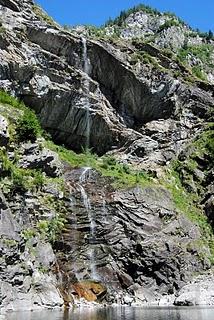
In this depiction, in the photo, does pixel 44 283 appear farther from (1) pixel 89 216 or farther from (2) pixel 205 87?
(2) pixel 205 87

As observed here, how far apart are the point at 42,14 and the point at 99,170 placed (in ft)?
67.6

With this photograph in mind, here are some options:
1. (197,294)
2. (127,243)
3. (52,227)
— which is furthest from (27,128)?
(197,294)

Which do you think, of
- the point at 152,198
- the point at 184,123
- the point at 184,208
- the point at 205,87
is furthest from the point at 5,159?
the point at 205,87

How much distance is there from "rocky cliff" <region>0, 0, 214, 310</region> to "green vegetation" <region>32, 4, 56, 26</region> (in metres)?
0.43

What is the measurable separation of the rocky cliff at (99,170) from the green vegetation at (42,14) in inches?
16.9

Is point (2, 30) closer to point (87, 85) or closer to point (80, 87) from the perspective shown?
point (80, 87)

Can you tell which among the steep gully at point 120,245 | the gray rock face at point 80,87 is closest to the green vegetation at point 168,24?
the gray rock face at point 80,87

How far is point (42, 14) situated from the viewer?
183 ft

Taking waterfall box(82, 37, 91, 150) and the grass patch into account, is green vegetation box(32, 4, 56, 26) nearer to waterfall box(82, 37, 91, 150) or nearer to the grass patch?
waterfall box(82, 37, 91, 150)

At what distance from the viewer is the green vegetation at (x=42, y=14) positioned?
54.5 meters

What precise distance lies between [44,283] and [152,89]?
30661mm

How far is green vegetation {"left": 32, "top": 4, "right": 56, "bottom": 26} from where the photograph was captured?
54.5m

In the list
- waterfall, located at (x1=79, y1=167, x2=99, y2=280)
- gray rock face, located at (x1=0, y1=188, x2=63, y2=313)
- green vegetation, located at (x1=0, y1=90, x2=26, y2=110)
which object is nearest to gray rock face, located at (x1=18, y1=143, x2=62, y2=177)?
waterfall, located at (x1=79, y1=167, x2=99, y2=280)

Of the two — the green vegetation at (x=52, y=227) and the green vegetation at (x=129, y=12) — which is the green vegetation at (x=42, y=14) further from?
the green vegetation at (x=129, y=12)
